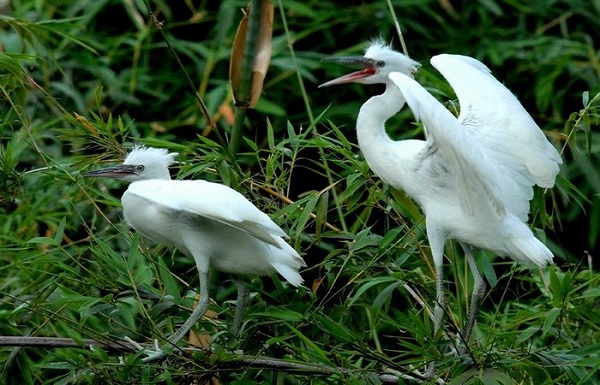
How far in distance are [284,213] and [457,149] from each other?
296 mm

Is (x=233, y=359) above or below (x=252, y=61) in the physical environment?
below

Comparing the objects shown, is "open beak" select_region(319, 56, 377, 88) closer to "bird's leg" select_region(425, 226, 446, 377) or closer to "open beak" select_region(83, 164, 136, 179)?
"bird's leg" select_region(425, 226, 446, 377)

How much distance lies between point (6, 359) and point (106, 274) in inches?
8.5

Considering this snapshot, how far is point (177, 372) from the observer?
182 cm

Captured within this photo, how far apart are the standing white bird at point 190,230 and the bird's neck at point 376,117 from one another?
0.27 meters

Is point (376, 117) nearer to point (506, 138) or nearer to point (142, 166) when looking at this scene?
point (506, 138)

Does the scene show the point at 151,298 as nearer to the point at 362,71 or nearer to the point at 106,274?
the point at 106,274

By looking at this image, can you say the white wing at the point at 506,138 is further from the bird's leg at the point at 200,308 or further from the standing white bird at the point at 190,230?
the bird's leg at the point at 200,308

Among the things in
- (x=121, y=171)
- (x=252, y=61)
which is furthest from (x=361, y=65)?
(x=121, y=171)

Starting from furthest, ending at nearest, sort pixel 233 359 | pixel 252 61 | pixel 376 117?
1. pixel 252 61
2. pixel 376 117
3. pixel 233 359

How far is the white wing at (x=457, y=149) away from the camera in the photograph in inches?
73.0

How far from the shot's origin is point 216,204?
6.02 feet

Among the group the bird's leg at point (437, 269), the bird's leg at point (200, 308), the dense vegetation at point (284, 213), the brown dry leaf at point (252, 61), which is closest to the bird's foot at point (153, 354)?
the dense vegetation at point (284, 213)

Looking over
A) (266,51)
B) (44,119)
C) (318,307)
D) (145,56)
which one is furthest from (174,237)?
(145,56)
